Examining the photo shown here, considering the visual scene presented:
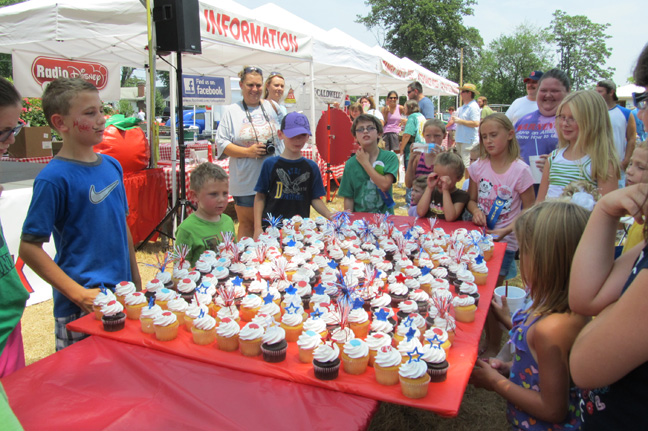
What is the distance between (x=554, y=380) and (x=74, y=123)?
2.27m

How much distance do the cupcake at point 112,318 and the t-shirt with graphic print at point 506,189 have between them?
2766mm

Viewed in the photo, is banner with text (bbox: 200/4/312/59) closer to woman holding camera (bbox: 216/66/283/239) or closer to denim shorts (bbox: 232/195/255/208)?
woman holding camera (bbox: 216/66/283/239)

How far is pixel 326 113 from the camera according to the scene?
24.3ft

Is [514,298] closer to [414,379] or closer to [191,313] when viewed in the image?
[414,379]

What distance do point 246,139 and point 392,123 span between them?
6.03 m

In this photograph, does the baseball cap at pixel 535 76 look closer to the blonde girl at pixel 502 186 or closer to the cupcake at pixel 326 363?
the blonde girl at pixel 502 186

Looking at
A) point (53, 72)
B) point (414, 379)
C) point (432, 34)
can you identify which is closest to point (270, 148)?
point (414, 379)

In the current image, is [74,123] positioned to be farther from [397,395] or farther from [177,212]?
[177,212]

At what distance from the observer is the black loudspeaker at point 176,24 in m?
4.46

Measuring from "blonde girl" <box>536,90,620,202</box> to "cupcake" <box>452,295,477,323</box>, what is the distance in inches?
69.2

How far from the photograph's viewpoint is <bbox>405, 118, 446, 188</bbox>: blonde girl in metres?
5.00

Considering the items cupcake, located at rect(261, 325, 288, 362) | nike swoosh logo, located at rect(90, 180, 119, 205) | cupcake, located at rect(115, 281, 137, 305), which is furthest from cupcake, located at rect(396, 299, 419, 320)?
nike swoosh logo, located at rect(90, 180, 119, 205)

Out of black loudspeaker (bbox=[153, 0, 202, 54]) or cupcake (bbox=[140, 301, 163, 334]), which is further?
black loudspeaker (bbox=[153, 0, 202, 54])

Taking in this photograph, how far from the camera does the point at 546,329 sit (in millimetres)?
1400
